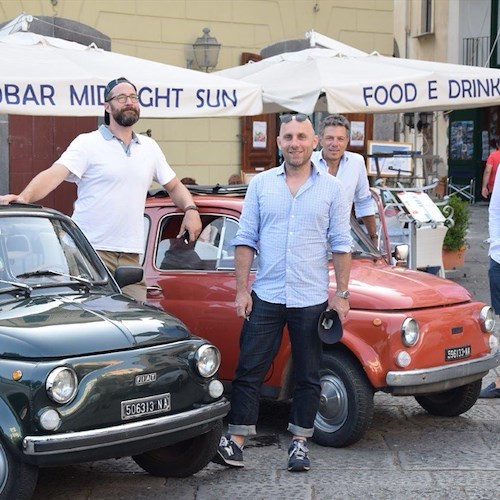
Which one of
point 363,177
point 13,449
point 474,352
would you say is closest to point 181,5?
point 363,177

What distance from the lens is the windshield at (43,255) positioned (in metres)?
6.27

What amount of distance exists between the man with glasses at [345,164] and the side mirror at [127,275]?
202cm

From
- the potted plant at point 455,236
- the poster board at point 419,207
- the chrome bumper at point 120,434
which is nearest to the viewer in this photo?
the chrome bumper at point 120,434

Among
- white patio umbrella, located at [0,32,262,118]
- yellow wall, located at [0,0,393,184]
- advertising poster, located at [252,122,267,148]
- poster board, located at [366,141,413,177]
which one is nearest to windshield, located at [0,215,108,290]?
white patio umbrella, located at [0,32,262,118]

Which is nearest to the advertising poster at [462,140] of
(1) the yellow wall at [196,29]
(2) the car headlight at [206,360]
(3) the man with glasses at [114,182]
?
(1) the yellow wall at [196,29]

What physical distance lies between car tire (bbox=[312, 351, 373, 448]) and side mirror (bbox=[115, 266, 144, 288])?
1.26m

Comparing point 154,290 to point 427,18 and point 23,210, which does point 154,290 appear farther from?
point 427,18

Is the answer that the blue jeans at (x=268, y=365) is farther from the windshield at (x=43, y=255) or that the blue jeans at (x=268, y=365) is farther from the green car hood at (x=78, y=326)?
the windshield at (x=43, y=255)

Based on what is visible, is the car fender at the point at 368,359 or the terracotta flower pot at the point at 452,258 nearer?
the car fender at the point at 368,359

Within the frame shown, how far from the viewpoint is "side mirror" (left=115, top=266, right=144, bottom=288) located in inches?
259

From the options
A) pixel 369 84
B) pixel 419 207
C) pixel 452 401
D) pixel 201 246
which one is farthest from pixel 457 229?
pixel 201 246

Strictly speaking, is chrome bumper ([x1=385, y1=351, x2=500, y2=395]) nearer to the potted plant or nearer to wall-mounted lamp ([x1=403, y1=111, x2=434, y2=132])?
the potted plant

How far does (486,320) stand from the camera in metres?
7.46

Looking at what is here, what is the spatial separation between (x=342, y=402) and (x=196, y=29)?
32.3 feet
